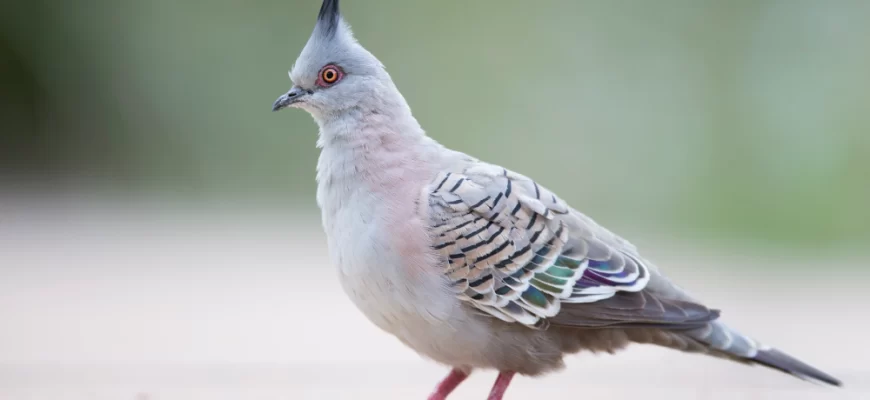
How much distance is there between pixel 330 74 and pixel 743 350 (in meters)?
1.36

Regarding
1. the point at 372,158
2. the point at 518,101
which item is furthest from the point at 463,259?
the point at 518,101

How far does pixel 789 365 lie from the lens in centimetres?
228

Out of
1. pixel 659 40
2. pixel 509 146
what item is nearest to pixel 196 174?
pixel 509 146

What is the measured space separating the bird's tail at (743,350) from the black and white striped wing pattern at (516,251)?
0.69ft

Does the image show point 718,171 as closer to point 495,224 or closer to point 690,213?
point 690,213

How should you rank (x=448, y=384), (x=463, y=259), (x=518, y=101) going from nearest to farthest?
1. (x=463, y=259)
2. (x=448, y=384)
3. (x=518, y=101)

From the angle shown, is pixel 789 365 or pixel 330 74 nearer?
pixel 789 365

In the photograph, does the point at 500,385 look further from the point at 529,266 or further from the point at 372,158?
the point at 372,158

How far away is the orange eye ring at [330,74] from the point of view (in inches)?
98.5

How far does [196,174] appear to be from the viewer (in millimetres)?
6562

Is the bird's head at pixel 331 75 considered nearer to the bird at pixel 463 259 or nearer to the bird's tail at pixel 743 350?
the bird at pixel 463 259

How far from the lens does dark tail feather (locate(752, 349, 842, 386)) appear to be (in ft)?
7.38

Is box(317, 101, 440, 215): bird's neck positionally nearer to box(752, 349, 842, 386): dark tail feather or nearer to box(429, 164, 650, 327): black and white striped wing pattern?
box(429, 164, 650, 327): black and white striped wing pattern

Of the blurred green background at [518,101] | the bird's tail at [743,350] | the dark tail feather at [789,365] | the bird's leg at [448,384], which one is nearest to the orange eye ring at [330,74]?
the bird's leg at [448,384]
